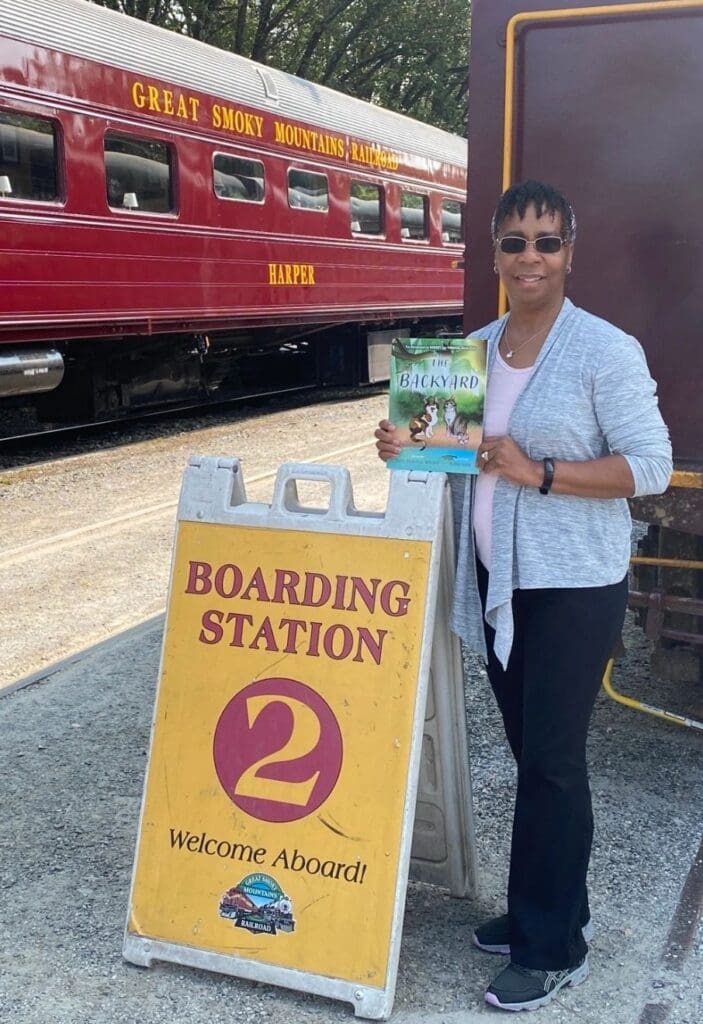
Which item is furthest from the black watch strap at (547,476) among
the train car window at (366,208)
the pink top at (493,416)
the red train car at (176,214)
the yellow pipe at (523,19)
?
the train car window at (366,208)

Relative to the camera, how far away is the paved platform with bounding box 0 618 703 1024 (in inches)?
100

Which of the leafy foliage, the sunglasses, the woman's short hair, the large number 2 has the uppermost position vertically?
the leafy foliage

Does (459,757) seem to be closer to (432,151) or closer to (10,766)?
(10,766)

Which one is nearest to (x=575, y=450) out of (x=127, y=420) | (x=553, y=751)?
(x=553, y=751)

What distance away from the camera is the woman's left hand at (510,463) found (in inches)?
90.6

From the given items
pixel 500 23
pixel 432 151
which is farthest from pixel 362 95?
pixel 500 23

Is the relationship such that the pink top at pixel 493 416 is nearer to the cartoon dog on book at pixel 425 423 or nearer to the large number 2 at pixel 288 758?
Answer: the cartoon dog on book at pixel 425 423

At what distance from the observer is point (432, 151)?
53.7 feet

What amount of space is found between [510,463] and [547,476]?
0.26 feet

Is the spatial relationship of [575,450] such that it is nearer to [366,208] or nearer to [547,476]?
[547,476]

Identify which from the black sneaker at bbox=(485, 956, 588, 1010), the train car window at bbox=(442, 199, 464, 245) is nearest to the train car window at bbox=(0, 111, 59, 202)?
the black sneaker at bbox=(485, 956, 588, 1010)

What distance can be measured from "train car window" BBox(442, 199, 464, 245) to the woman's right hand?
14.8m

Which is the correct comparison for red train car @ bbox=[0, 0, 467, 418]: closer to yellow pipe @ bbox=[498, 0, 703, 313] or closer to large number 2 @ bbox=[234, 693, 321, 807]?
yellow pipe @ bbox=[498, 0, 703, 313]

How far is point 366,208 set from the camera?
47.2ft
